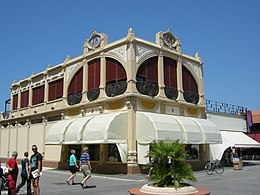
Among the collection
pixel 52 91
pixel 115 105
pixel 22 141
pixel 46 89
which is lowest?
pixel 22 141

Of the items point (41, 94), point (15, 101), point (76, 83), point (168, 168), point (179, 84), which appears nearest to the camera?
point (168, 168)

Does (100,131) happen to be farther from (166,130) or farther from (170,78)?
(170,78)

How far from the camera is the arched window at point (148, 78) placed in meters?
23.3

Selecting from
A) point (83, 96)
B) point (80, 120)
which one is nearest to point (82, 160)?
point (80, 120)

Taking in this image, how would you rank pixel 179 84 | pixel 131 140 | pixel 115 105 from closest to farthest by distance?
1. pixel 131 140
2. pixel 115 105
3. pixel 179 84

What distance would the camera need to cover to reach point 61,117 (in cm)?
2891

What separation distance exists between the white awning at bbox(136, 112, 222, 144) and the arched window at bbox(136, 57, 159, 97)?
6.08 feet

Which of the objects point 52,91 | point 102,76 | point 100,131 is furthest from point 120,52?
point 52,91

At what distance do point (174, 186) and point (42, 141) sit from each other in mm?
25418

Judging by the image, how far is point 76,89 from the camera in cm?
2780

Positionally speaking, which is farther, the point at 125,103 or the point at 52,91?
the point at 52,91

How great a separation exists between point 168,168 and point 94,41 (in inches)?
773

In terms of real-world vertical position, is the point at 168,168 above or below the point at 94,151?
below

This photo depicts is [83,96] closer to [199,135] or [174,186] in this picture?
[199,135]
